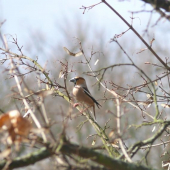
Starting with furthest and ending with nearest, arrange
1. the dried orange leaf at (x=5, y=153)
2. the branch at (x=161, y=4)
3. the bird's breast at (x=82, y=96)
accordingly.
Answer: the bird's breast at (x=82, y=96) → the branch at (x=161, y=4) → the dried orange leaf at (x=5, y=153)

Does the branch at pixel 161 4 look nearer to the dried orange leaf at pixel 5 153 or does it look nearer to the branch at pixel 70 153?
the branch at pixel 70 153

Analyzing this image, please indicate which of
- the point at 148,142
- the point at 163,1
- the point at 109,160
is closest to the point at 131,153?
the point at 148,142

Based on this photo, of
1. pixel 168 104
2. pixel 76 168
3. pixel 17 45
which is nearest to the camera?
pixel 76 168

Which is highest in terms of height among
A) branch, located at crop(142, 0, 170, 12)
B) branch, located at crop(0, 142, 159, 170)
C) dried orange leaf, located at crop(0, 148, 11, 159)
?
branch, located at crop(142, 0, 170, 12)

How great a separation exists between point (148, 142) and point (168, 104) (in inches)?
53.2

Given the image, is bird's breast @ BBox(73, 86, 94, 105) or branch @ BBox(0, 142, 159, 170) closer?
branch @ BBox(0, 142, 159, 170)

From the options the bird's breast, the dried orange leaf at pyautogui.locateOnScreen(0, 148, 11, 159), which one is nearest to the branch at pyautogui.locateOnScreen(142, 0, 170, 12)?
the dried orange leaf at pyautogui.locateOnScreen(0, 148, 11, 159)

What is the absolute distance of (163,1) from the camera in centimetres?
195

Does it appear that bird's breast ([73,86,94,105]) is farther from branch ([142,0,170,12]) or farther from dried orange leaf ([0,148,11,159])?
dried orange leaf ([0,148,11,159])

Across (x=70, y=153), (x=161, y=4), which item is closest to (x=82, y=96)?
(x=161, y=4)

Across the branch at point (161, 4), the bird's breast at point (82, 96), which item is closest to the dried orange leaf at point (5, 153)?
the branch at point (161, 4)

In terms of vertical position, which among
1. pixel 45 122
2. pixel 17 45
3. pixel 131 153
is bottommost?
pixel 131 153

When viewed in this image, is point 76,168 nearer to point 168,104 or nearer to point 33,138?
point 33,138

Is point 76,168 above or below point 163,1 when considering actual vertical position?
below
